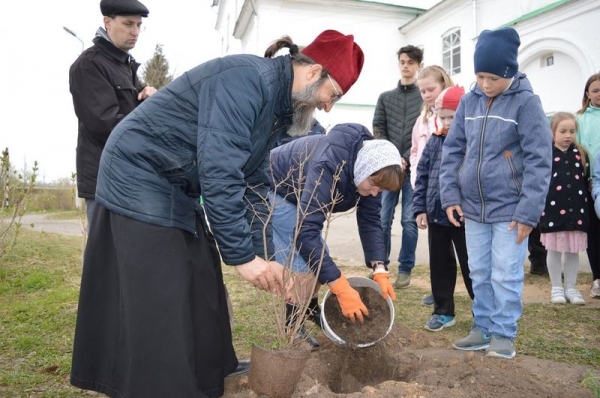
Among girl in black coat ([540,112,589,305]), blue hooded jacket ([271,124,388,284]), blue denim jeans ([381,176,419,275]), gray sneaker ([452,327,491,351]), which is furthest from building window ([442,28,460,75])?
gray sneaker ([452,327,491,351])

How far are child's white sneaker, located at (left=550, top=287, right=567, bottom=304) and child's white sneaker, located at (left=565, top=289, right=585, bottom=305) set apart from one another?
4 cm

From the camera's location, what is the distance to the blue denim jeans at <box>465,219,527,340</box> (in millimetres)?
3055

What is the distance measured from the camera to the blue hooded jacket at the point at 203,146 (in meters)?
1.98

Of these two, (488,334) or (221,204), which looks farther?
(488,334)

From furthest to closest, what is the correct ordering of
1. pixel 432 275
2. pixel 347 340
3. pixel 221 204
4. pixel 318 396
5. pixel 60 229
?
pixel 60 229 → pixel 432 275 → pixel 347 340 → pixel 318 396 → pixel 221 204

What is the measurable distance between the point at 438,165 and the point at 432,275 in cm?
81

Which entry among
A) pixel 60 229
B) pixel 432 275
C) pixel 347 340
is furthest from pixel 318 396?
pixel 60 229

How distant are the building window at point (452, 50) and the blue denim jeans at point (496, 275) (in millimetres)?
15109

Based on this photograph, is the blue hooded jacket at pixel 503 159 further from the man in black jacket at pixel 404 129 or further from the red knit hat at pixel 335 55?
the man in black jacket at pixel 404 129

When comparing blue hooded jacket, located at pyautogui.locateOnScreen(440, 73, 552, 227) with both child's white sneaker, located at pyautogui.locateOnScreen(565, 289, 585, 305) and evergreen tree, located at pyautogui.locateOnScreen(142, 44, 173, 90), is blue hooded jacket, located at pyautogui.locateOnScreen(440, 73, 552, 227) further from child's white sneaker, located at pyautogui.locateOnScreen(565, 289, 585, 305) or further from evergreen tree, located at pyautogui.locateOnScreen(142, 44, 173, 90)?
evergreen tree, located at pyautogui.locateOnScreen(142, 44, 173, 90)

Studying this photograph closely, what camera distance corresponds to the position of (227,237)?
202 cm

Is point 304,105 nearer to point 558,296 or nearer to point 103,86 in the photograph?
point 103,86

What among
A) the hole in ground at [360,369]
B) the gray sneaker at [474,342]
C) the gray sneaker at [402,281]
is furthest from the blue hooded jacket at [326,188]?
the gray sneaker at [402,281]

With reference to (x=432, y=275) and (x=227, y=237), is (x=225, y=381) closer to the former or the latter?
(x=227, y=237)
